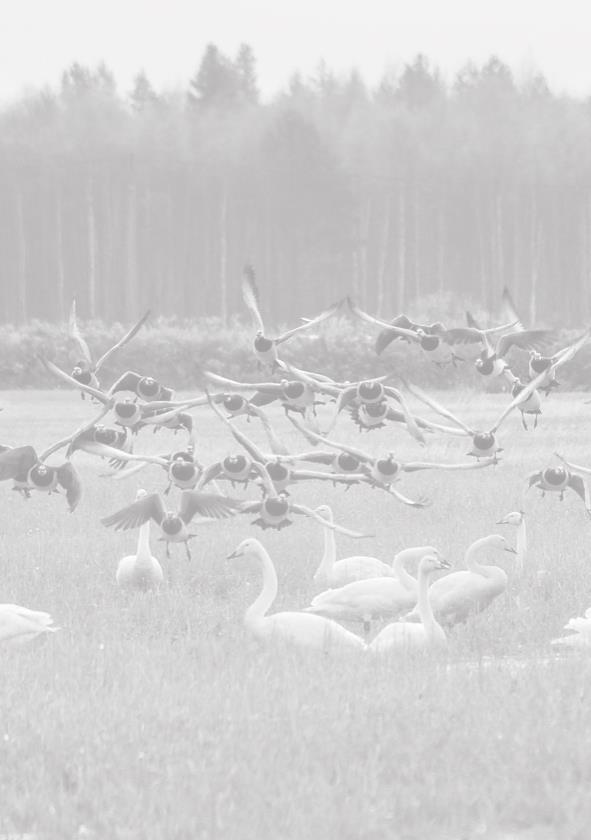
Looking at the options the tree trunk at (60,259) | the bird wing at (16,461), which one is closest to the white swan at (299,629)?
the bird wing at (16,461)

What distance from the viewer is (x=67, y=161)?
83.2 m

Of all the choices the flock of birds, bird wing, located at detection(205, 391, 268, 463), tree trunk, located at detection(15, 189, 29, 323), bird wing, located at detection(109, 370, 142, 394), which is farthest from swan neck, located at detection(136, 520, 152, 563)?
tree trunk, located at detection(15, 189, 29, 323)

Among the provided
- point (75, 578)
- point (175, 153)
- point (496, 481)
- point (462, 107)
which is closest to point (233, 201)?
point (175, 153)

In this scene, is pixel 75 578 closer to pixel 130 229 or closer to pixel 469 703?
pixel 469 703

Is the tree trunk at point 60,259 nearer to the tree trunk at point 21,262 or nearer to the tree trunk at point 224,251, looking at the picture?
the tree trunk at point 21,262

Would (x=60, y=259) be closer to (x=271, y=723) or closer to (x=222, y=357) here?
(x=222, y=357)

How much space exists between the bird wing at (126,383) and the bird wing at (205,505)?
1251mm

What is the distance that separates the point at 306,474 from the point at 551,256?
77.0 meters

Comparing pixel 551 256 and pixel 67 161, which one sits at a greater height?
pixel 67 161

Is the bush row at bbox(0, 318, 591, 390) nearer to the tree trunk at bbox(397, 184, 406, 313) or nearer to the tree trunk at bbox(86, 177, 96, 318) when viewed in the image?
the tree trunk at bbox(86, 177, 96, 318)

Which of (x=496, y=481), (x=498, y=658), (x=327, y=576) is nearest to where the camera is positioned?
(x=498, y=658)

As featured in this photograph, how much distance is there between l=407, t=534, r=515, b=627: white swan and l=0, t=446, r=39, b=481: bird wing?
162 inches

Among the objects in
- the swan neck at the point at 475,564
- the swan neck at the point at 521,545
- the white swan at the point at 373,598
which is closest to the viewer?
the white swan at the point at 373,598

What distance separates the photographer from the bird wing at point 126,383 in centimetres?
757
